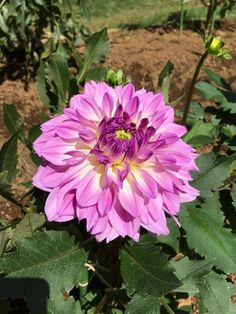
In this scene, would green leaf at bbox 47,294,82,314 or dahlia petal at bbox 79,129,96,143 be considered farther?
green leaf at bbox 47,294,82,314

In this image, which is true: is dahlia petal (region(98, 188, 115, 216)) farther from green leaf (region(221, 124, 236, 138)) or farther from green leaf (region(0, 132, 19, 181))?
green leaf (region(221, 124, 236, 138))

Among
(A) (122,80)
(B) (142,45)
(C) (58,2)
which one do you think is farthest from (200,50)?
(A) (122,80)

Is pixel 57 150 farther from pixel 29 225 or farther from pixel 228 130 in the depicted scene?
pixel 228 130

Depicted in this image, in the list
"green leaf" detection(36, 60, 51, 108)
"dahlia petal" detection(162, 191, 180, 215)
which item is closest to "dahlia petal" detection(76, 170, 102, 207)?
"dahlia petal" detection(162, 191, 180, 215)

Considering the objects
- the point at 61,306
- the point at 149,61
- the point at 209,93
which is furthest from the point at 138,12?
the point at 61,306

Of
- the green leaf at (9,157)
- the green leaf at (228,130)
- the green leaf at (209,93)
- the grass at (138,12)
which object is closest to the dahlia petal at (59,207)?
the green leaf at (9,157)

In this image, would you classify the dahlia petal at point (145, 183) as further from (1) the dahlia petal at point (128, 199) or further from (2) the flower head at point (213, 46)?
(2) the flower head at point (213, 46)
